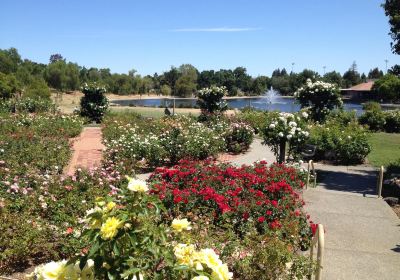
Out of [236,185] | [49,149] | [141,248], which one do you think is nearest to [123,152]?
[49,149]

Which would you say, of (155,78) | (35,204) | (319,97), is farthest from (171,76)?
(35,204)

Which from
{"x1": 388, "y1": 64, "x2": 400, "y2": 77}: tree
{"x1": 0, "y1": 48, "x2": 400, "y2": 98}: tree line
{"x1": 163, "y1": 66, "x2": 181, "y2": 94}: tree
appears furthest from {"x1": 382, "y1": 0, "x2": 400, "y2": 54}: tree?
{"x1": 163, "y1": 66, "x2": 181, "y2": 94}: tree

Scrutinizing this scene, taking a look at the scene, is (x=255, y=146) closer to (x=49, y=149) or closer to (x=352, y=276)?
A: (x=49, y=149)

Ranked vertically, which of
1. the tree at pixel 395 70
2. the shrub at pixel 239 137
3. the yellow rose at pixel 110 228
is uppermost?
the tree at pixel 395 70

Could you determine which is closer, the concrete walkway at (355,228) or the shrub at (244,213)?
the shrub at (244,213)

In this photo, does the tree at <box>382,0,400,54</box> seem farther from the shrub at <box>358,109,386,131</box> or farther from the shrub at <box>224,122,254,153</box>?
the shrub at <box>358,109,386,131</box>

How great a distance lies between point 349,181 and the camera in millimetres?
10625

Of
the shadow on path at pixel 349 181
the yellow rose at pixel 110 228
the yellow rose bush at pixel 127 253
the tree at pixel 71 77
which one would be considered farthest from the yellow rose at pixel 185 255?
the tree at pixel 71 77

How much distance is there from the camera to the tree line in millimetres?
61688

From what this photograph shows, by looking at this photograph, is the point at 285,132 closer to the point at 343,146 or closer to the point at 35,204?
the point at 343,146

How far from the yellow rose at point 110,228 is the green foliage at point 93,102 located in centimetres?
1907

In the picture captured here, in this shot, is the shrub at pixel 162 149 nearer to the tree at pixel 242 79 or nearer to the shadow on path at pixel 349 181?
the shadow on path at pixel 349 181

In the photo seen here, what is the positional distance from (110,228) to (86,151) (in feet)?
37.3

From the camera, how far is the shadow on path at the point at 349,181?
381 inches
